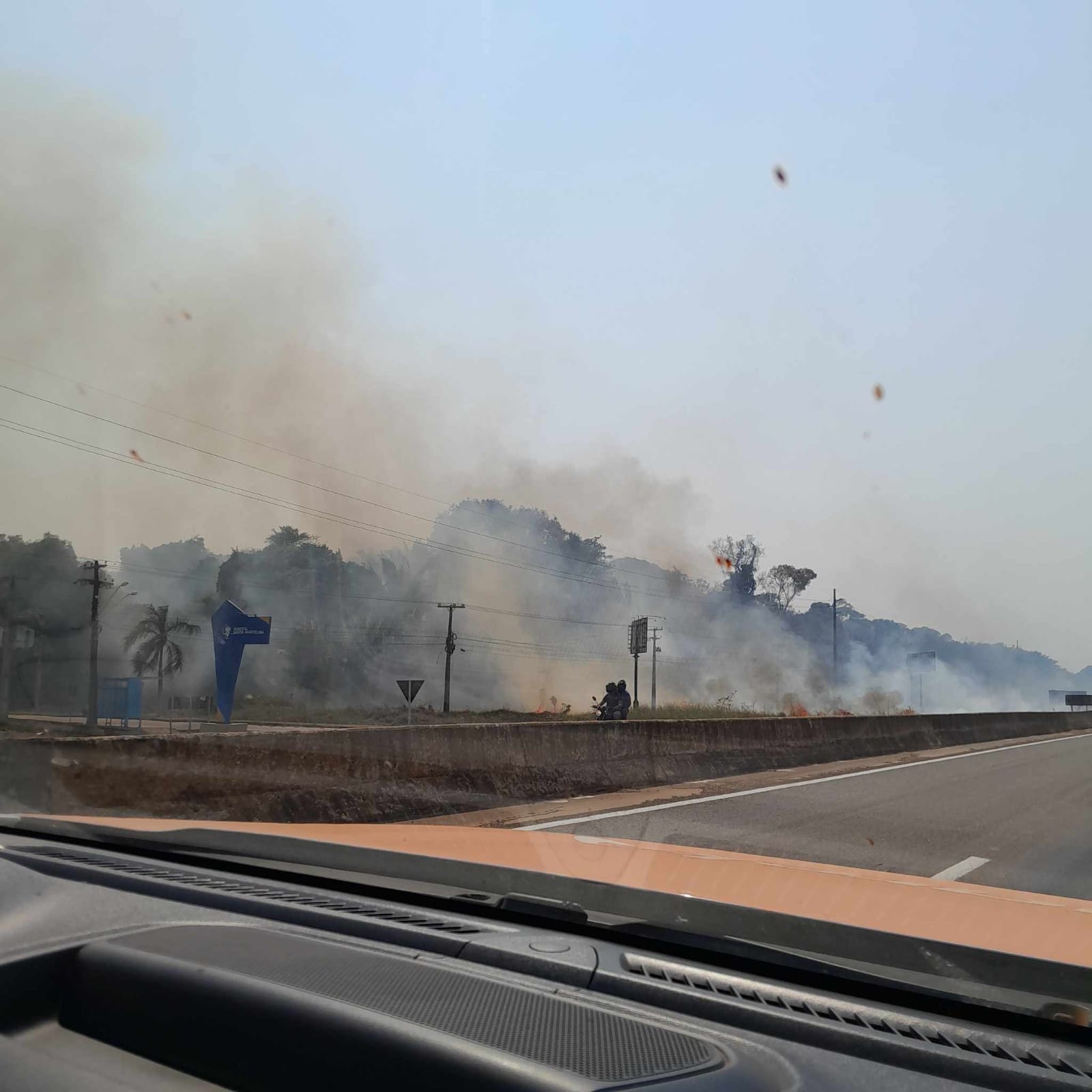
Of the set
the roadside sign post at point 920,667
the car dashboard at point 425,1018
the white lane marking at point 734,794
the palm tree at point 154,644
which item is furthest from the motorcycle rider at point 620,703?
the roadside sign post at point 920,667

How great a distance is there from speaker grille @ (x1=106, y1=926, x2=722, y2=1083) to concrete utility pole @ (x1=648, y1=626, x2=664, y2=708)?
79.5m

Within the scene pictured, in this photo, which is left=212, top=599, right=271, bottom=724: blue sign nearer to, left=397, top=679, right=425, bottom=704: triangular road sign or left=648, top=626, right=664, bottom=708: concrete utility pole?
left=397, top=679, right=425, bottom=704: triangular road sign

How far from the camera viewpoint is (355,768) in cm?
929

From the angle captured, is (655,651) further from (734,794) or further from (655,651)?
(734,794)

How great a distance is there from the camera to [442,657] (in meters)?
92.1

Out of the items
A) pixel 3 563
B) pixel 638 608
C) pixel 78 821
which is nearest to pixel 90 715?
pixel 3 563

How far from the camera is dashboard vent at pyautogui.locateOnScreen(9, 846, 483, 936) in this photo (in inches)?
107

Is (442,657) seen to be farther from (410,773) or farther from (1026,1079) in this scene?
(1026,1079)

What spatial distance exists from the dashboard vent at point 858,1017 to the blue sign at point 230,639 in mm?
27799

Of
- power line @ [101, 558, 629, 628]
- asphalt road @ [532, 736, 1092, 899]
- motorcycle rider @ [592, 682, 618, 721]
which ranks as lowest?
asphalt road @ [532, 736, 1092, 899]

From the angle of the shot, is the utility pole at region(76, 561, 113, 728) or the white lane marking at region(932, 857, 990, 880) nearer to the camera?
the white lane marking at region(932, 857, 990, 880)

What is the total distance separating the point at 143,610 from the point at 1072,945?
69.7 meters

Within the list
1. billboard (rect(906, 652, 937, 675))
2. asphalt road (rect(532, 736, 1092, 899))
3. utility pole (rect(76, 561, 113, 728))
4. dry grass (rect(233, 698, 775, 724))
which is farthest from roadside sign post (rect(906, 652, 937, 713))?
asphalt road (rect(532, 736, 1092, 899))

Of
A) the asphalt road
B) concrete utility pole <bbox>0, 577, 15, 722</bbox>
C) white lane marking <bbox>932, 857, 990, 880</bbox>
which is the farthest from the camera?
concrete utility pole <bbox>0, 577, 15, 722</bbox>
